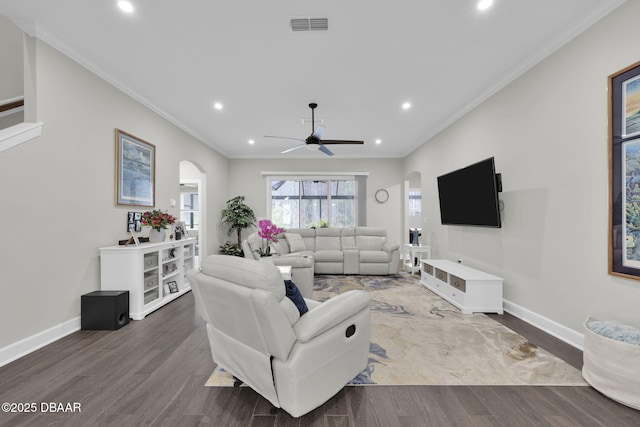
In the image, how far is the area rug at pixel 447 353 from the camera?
1.93 meters

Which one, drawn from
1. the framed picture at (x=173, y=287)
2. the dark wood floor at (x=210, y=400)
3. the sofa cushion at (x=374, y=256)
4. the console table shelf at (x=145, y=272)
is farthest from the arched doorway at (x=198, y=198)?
the dark wood floor at (x=210, y=400)

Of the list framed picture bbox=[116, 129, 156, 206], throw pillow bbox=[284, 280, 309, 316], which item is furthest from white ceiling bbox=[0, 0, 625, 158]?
throw pillow bbox=[284, 280, 309, 316]

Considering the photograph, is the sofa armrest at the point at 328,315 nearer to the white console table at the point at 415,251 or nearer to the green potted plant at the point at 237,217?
the white console table at the point at 415,251

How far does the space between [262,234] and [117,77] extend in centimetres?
258

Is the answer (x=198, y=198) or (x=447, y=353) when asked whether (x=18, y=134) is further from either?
(x=198, y=198)

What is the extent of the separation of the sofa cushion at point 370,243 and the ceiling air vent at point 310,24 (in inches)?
172

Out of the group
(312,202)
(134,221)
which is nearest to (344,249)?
(312,202)

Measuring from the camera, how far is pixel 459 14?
218 centimetres

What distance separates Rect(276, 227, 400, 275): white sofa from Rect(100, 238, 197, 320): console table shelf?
1929 mm

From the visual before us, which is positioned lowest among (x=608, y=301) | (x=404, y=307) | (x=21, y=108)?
(x=404, y=307)

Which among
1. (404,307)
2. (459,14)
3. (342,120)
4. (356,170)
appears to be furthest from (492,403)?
(356,170)

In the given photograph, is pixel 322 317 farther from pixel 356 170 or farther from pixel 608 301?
pixel 356 170

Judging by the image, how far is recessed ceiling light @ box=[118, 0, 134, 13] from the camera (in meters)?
2.07

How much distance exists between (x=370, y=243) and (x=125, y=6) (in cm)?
520
